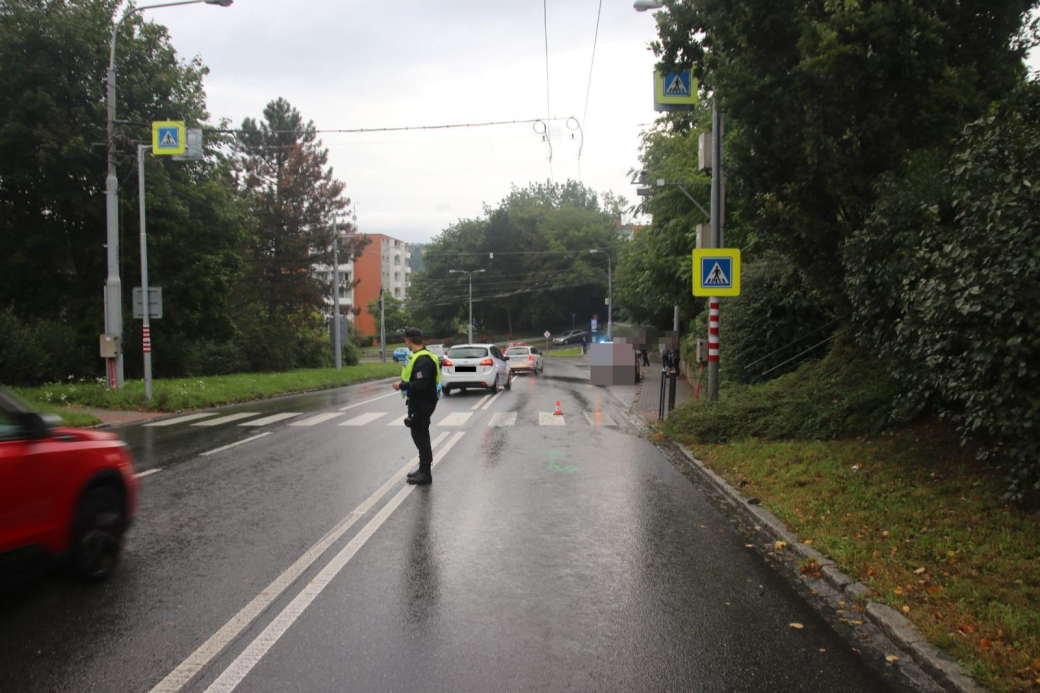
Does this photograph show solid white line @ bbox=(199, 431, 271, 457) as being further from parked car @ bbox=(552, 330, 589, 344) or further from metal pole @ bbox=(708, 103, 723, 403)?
parked car @ bbox=(552, 330, 589, 344)

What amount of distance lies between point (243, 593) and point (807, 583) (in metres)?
3.87

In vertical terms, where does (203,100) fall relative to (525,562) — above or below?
above

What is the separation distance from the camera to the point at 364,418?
16.7 m

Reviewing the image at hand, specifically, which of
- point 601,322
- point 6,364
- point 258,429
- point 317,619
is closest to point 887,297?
point 317,619

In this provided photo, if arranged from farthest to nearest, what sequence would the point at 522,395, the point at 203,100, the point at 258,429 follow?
the point at 203,100 → the point at 522,395 → the point at 258,429

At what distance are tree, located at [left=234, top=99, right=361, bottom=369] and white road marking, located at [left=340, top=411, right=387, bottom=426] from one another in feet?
92.6

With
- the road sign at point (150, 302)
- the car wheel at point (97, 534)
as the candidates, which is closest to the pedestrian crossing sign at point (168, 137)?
the road sign at point (150, 302)

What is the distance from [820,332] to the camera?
15.8 metres

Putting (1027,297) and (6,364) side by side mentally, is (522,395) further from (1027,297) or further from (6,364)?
(1027,297)

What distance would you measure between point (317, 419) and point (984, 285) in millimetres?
13617

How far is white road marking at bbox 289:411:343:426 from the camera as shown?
15.6m

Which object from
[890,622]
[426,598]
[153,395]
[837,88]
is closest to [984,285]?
[890,622]

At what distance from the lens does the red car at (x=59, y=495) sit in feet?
14.4

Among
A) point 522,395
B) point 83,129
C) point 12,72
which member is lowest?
point 522,395
